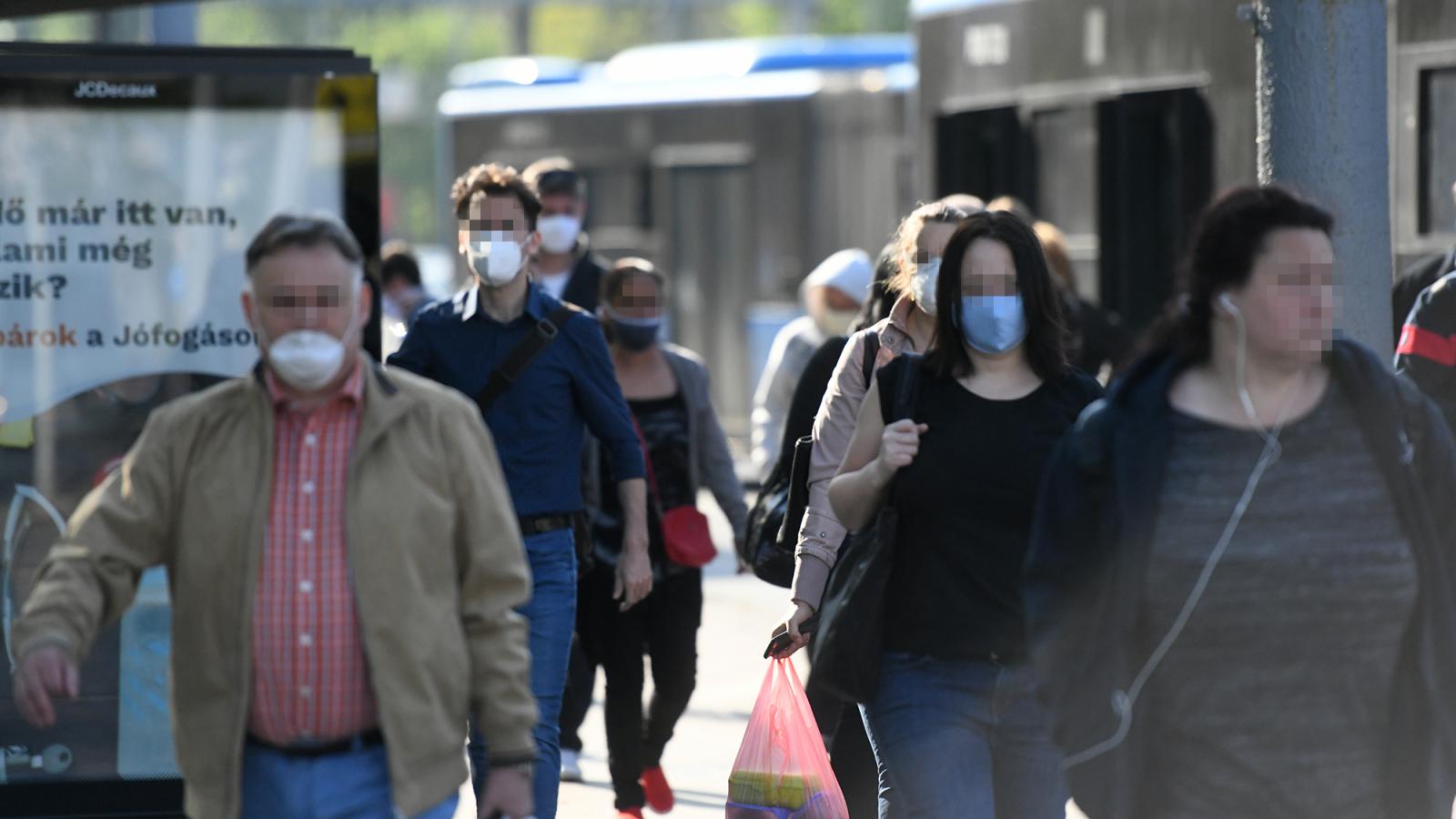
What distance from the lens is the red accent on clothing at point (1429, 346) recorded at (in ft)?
21.4

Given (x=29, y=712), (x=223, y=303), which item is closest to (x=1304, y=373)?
(x=29, y=712)

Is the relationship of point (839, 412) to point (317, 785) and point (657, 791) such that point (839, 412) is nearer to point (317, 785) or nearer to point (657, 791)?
point (317, 785)

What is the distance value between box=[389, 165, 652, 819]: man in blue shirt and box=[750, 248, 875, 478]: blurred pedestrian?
2.49 meters

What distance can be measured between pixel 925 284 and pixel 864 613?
3.01ft

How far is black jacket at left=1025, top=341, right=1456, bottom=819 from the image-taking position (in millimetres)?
3602

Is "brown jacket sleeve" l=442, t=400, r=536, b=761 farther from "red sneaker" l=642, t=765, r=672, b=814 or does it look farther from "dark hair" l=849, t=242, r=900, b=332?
"red sneaker" l=642, t=765, r=672, b=814

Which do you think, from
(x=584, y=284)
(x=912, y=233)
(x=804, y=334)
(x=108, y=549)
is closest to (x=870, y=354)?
(x=912, y=233)

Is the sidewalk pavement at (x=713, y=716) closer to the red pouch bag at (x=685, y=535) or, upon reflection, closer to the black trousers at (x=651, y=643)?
the black trousers at (x=651, y=643)

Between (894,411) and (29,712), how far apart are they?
173 cm

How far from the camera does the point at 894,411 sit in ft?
15.6

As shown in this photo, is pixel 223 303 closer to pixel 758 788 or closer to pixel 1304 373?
pixel 758 788

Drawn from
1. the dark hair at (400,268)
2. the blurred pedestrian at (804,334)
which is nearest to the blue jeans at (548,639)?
the blurred pedestrian at (804,334)

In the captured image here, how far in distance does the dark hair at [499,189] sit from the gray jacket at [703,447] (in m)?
1.39

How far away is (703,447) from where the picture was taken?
7.74 meters
